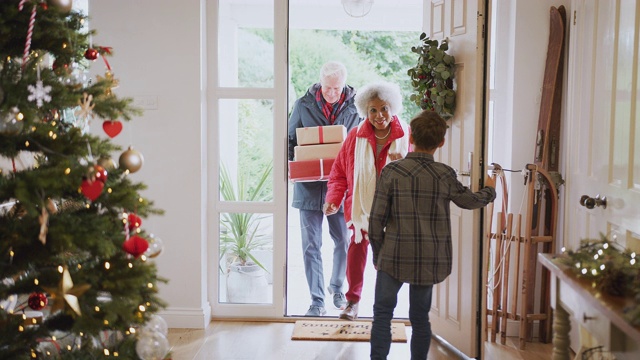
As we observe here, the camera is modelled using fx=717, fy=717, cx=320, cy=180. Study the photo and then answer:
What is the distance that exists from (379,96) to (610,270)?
2.72 metres

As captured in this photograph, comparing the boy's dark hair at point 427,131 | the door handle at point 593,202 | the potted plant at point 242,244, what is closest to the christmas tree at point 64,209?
the boy's dark hair at point 427,131

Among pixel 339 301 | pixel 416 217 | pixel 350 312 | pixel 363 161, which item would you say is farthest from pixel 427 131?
pixel 339 301

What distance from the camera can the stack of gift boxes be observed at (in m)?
4.84

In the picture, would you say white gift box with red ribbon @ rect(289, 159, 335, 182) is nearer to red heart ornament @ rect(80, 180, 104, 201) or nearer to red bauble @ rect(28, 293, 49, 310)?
red bauble @ rect(28, 293, 49, 310)

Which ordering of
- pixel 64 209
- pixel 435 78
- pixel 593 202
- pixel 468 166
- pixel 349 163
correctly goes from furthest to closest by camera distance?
pixel 349 163 → pixel 435 78 → pixel 468 166 → pixel 593 202 → pixel 64 209

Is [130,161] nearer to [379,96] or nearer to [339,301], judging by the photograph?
[379,96]

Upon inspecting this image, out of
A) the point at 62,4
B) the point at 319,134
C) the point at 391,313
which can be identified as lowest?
the point at 391,313

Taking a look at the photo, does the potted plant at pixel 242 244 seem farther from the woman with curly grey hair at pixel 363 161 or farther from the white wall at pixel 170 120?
the woman with curly grey hair at pixel 363 161

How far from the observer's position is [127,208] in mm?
2047

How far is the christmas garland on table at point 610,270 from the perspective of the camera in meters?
1.77

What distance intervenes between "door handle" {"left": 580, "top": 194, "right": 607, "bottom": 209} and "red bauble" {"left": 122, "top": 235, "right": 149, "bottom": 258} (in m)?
2.00

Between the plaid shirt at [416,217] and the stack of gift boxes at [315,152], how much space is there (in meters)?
1.61

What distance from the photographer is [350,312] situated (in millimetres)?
4566

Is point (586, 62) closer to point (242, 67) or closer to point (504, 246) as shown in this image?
point (504, 246)
